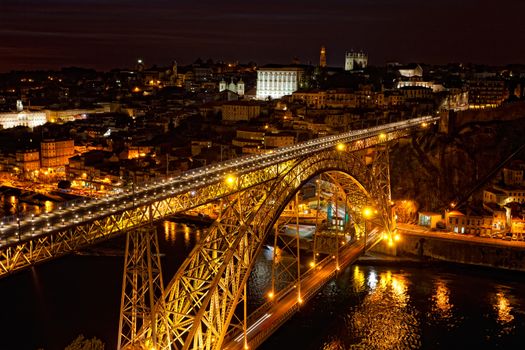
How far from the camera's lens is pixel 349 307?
23.2 meters

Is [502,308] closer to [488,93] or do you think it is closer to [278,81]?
[488,93]

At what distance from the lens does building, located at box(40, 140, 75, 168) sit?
4853 cm

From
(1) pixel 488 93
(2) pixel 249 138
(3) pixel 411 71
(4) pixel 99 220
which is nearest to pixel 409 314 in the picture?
(4) pixel 99 220

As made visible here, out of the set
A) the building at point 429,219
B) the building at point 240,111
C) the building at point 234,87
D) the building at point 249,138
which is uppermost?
the building at point 234,87

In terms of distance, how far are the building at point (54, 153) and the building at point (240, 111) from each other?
15.3m

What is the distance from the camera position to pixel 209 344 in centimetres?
1366

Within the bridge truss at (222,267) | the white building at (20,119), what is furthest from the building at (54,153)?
the bridge truss at (222,267)

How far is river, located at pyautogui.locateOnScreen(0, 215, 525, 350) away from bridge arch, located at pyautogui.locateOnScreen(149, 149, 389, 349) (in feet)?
19.1

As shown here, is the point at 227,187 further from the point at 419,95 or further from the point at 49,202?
the point at 419,95

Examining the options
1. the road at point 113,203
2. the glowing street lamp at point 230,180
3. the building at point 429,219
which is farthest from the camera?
the building at point 429,219

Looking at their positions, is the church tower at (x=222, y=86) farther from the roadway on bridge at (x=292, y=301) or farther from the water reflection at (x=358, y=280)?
the roadway on bridge at (x=292, y=301)

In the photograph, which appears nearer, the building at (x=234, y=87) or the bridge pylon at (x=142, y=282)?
the bridge pylon at (x=142, y=282)

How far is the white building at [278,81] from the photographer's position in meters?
68.9

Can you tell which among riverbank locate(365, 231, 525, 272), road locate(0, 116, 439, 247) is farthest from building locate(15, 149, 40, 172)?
road locate(0, 116, 439, 247)
